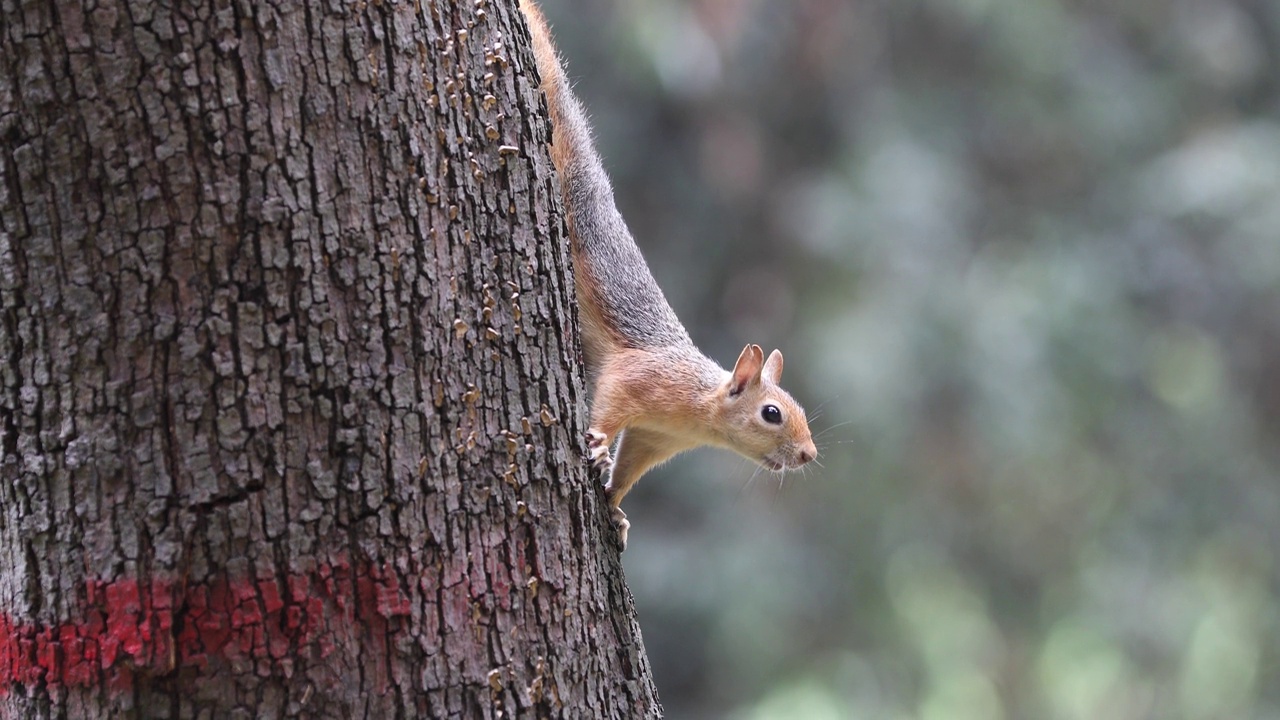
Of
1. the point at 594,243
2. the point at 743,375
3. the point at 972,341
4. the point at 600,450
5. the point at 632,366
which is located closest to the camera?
the point at 600,450

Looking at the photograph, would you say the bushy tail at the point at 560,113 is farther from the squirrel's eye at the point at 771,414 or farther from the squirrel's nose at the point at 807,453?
the squirrel's nose at the point at 807,453

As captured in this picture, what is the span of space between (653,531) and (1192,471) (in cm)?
316

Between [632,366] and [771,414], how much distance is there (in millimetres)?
430

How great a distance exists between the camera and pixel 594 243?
91.5 inches

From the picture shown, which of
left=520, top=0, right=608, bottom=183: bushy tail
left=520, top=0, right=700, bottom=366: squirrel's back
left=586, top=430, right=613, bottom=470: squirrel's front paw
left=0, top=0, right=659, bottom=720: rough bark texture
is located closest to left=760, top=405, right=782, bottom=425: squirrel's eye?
left=520, top=0, right=700, bottom=366: squirrel's back

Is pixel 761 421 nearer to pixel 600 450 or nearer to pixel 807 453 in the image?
pixel 807 453

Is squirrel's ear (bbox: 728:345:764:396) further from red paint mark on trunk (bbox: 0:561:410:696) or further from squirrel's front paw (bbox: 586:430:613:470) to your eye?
red paint mark on trunk (bbox: 0:561:410:696)

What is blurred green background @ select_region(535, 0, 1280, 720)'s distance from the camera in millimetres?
6508

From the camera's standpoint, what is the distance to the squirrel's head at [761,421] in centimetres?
277

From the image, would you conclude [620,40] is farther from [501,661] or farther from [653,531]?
[501,661]

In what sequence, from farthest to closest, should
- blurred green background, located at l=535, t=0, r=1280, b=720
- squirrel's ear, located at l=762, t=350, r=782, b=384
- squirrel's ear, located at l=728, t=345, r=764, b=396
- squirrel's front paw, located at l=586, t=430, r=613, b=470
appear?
blurred green background, located at l=535, t=0, r=1280, b=720 < squirrel's ear, located at l=762, t=350, r=782, b=384 < squirrel's ear, located at l=728, t=345, r=764, b=396 < squirrel's front paw, located at l=586, t=430, r=613, b=470

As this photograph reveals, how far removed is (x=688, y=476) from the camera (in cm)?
688

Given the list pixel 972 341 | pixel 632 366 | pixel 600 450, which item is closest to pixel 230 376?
pixel 600 450

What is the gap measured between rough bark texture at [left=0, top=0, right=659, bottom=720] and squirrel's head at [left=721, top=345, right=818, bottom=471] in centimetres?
129
